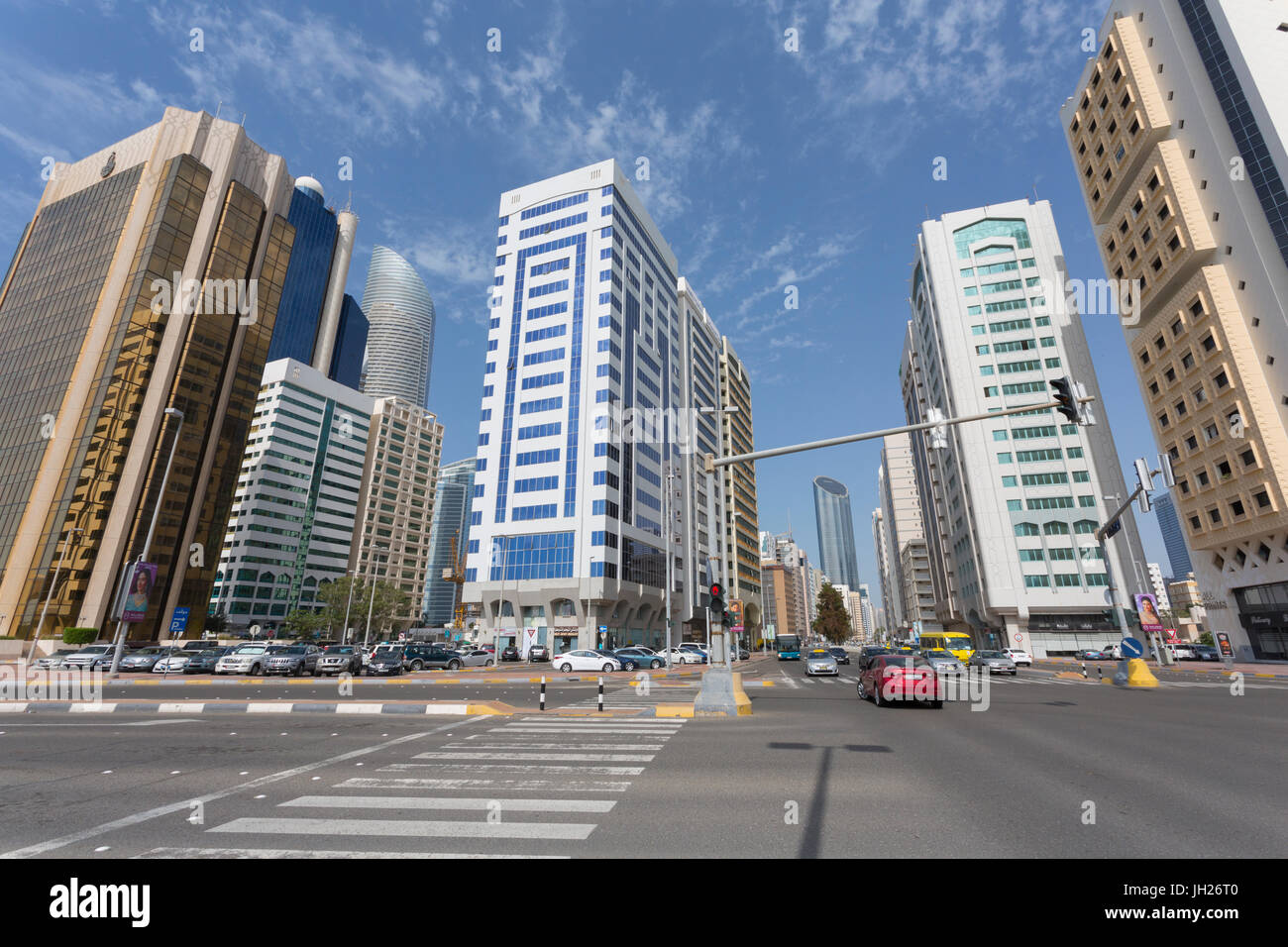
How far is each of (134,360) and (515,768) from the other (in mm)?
86421

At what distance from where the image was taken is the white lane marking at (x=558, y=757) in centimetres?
947

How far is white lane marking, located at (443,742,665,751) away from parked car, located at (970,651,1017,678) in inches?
1217

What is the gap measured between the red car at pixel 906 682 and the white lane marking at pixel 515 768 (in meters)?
10.8

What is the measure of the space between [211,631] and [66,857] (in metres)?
117

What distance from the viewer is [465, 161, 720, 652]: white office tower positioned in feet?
218

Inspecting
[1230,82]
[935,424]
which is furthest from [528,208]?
[935,424]

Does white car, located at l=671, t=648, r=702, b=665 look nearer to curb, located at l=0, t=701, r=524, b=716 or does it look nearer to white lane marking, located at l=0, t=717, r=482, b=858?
curb, located at l=0, t=701, r=524, b=716

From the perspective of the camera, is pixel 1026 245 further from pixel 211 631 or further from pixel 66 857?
pixel 211 631

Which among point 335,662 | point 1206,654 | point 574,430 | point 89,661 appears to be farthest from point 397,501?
point 1206,654

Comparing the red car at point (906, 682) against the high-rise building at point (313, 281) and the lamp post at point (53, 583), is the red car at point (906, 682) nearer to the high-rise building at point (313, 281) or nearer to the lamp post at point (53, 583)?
the lamp post at point (53, 583)

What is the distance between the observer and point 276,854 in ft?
17.3

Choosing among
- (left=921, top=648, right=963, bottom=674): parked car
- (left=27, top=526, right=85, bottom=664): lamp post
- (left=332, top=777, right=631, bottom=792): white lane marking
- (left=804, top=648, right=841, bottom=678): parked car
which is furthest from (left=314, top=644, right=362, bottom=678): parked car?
(left=27, top=526, right=85, bottom=664): lamp post

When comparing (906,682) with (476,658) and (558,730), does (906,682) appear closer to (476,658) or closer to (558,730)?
(558,730)

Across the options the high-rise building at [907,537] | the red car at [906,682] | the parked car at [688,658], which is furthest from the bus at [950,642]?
the high-rise building at [907,537]
